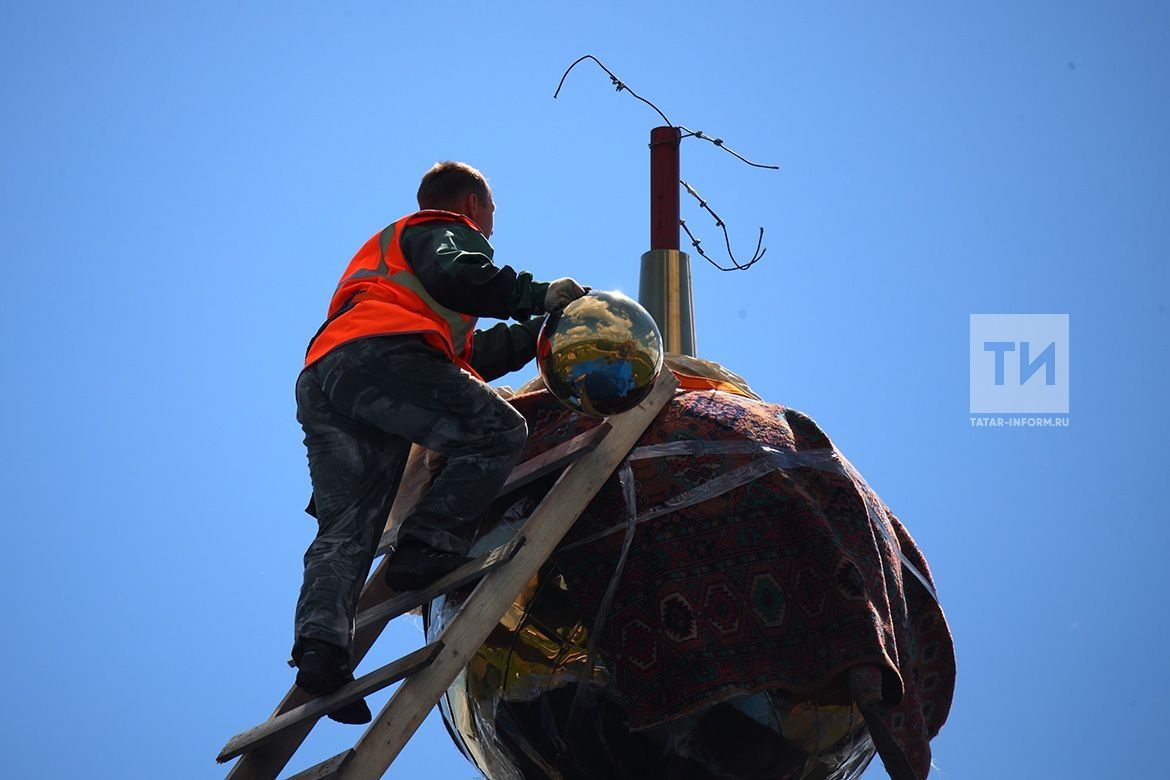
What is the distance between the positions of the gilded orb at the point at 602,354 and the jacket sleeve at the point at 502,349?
88cm

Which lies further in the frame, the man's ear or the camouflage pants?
the man's ear

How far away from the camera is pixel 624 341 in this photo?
16.9ft

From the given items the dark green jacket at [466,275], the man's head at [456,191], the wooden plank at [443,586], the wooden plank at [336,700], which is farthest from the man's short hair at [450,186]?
the wooden plank at [336,700]

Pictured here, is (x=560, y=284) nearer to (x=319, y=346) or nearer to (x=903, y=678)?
(x=319, y=346)

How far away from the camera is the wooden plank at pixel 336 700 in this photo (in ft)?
15.6

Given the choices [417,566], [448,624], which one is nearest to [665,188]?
[448,624]

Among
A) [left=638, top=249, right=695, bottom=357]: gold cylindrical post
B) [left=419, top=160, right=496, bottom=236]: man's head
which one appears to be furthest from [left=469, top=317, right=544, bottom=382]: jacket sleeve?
[left=638, top=249, right=695, bottom=357]: gold cylindrical post

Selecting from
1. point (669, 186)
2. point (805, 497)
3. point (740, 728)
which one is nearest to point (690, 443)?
point (805, 497)

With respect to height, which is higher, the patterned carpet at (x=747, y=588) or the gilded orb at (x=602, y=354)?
the gilded orb at (x=602, y=354)

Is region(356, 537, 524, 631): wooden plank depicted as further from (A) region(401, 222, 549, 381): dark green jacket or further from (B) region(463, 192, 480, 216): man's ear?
(B) region(463, 192, 480, 216): man's ear

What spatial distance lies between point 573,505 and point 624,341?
630 millimetres

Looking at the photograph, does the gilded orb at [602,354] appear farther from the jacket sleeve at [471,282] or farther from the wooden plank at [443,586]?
the wooden plank at [443,586]

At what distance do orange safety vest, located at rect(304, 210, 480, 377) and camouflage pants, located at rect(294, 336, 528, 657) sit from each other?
0.05 metres

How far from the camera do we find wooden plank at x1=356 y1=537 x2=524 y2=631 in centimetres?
510
